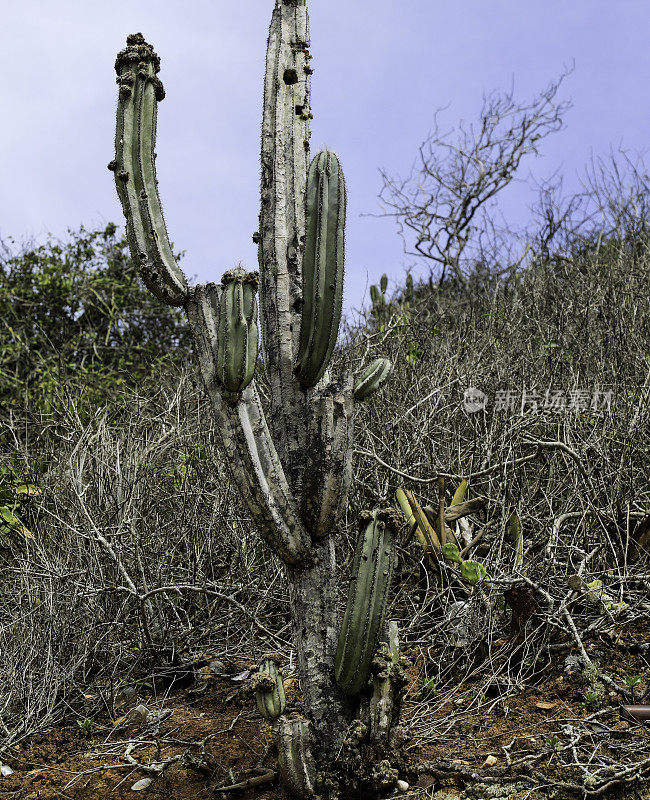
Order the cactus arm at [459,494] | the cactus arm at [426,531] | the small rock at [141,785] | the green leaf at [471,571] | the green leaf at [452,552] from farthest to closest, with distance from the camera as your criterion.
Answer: the cactus arm at [459,494]
the cactus arm at [426,531]
the green leaf at [452,552]
the green leaf at [471,571]
the small rock at [141,785]

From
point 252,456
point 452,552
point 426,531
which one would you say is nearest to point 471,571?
point 452,552

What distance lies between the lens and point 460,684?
4.07m

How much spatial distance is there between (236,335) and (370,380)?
60 centimetres

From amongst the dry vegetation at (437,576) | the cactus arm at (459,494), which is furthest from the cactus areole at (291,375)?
the cactus arm at (459,494)

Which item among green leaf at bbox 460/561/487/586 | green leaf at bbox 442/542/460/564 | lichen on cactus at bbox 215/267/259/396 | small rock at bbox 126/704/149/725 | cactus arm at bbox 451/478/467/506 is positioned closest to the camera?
lichen on cactus at bbox 215/267/259/396

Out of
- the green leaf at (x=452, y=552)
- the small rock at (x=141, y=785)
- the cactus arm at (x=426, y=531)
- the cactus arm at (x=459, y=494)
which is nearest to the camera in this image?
the small rock at (x=141, y=785)

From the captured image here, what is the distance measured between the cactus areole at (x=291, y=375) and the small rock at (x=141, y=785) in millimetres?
952

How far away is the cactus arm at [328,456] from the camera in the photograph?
2.97 meters

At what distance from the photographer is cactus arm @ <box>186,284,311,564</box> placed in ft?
9.55

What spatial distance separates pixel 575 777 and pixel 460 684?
988mm

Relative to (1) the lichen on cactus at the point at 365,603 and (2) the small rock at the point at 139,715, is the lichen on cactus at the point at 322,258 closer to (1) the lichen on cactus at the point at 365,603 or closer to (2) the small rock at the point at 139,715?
(1) the lichen on cactus at the point at 365,603

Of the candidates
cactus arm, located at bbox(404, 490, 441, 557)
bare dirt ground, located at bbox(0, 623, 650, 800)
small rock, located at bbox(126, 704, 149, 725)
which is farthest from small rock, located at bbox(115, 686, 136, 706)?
cactus arm, located at bbox(404, 490, 441, 557)

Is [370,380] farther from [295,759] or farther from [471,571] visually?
[471,571]

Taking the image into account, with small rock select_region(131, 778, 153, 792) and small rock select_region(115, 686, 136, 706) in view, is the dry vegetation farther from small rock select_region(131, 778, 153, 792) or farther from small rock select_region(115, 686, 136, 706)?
small rock select_region(131, 778, 153, 792)
